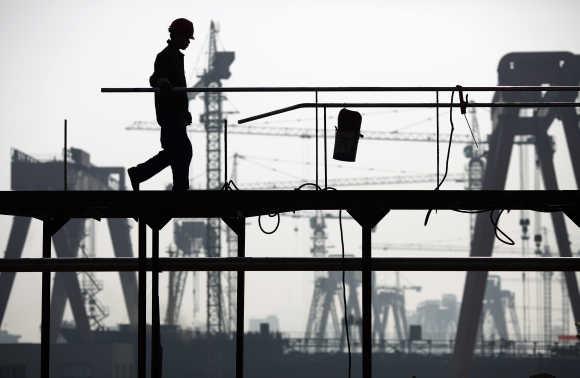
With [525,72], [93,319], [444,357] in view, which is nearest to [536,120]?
[525,72]

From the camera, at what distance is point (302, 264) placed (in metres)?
10.9

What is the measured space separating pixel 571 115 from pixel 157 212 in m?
56.6

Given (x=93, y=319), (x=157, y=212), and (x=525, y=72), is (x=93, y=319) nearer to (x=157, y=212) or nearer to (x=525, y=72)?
(x=525, y=72)

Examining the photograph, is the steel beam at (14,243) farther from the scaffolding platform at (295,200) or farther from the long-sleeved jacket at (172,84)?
the long-sleeved jacket at (172,84)

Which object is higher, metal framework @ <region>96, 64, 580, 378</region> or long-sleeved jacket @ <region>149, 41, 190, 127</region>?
long-sleeved jacket @ <region>149, 41, 190, 127</region>

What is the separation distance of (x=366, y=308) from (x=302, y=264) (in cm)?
87

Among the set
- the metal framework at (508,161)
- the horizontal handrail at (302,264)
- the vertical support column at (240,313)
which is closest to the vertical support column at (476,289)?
the metal framework at (508,161)

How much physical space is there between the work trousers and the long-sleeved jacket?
99 millimetres

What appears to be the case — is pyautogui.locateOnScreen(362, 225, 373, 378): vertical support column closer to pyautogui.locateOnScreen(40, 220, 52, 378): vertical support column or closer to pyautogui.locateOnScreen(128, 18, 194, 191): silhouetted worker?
pyautogui.locateOnScreen(128, 18, 194, 191): silhouetted worker

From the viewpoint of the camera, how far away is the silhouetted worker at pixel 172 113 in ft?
34.8

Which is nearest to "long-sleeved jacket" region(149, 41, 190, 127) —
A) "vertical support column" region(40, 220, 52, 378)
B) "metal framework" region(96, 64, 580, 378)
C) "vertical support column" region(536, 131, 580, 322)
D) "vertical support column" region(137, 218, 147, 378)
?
"metal framework" region(96, 64, 580, 378)

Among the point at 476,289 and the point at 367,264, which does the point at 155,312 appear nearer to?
the point at 367,264

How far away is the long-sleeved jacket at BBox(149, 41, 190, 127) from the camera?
10.6 metres

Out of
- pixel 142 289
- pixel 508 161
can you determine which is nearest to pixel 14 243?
pixel 508 161
